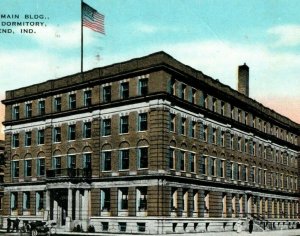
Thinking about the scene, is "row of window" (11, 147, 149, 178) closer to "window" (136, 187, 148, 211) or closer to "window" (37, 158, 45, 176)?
"window" (37, 158, 45, 176)

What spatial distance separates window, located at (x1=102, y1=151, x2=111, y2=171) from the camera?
4557cm

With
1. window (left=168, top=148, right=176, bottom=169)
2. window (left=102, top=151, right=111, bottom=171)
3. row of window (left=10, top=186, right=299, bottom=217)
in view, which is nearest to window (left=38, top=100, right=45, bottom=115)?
row of window (left=10, top=186, right=299, bottom=217)

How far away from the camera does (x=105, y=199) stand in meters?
45.4

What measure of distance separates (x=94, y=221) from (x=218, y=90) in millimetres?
17438

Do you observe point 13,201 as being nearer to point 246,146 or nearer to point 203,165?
point 203,165

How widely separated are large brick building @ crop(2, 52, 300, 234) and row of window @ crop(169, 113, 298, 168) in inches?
4.9

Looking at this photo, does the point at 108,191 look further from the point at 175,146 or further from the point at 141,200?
the point at 175,146

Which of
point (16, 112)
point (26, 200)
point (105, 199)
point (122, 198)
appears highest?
point (16, 112)

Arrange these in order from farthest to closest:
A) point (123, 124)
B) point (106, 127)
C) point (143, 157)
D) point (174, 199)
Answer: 1. point (106, 127)
2. point (123, 124)
3. point (174, 199)
4. point (143, 157)

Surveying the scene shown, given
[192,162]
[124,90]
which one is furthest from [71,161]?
[192,162]

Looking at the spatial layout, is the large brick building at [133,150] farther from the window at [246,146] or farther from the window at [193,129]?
the window at [246,146]

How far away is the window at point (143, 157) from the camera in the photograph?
140 feet

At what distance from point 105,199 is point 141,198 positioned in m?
4.27

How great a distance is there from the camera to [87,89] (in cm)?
4803
